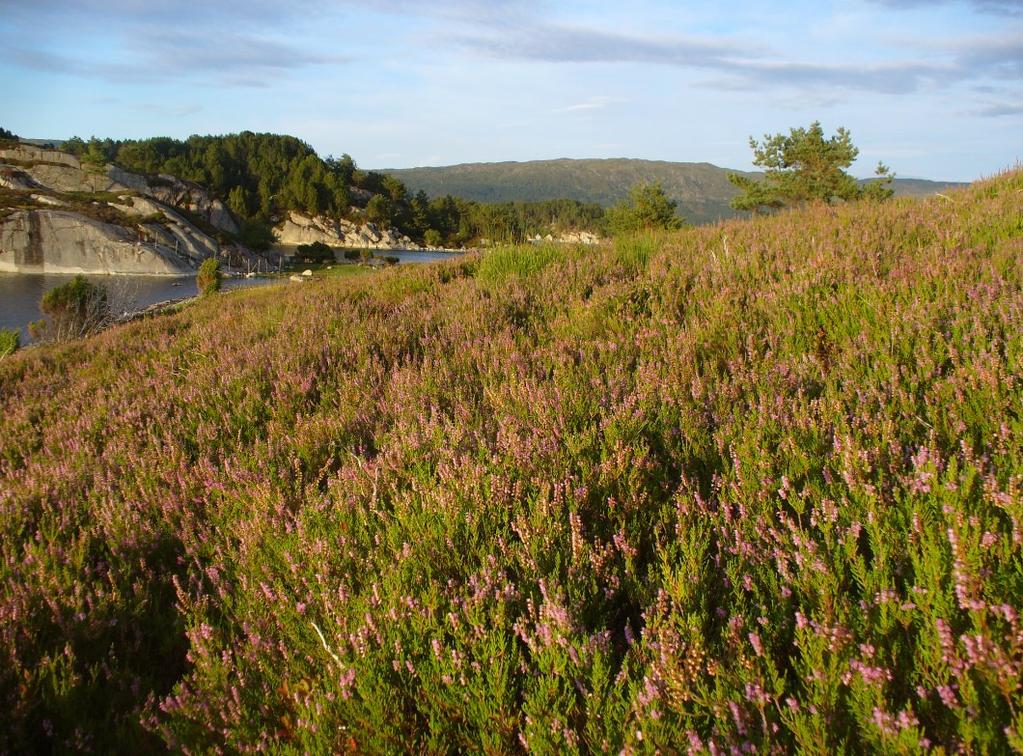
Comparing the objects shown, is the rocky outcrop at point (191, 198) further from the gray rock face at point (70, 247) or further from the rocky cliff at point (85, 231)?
the gray rock face at point (70, 247)

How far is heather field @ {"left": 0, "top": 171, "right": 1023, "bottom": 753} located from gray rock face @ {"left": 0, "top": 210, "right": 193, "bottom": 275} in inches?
2673

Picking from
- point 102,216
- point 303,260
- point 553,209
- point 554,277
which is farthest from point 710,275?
point 553,209

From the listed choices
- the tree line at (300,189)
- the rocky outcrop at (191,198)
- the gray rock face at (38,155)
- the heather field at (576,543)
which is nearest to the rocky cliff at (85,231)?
the gray rock face at (38,155)

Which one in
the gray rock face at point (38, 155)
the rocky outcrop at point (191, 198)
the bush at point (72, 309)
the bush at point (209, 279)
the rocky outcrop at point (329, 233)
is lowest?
the bush at point (72, 309)

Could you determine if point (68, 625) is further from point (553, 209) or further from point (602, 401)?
point (553, 209)

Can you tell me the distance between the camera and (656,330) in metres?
4.14

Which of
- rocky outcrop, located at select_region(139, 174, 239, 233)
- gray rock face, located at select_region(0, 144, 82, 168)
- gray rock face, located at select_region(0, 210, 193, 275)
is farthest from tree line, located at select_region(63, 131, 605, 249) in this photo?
gray rock face, located at select_region(0, 210, 193, 275)

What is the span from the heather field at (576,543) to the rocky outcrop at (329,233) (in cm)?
13683

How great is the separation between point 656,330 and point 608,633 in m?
2.81

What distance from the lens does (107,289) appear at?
3891 cm

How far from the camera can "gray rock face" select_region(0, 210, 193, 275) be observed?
5831cm

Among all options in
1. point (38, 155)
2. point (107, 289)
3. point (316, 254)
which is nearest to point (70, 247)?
point (107, 289)

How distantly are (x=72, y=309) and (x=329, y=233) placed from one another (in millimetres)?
119457

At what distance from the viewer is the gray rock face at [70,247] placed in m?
→ 58.3
